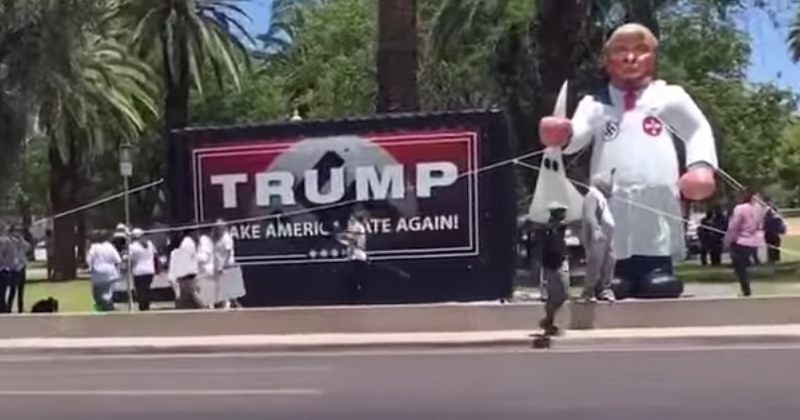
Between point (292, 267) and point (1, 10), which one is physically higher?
point (1, 10)

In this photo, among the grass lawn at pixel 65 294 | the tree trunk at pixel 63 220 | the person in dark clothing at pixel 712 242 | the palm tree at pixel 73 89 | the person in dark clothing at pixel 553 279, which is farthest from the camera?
the tree trunk at pixel 63 220

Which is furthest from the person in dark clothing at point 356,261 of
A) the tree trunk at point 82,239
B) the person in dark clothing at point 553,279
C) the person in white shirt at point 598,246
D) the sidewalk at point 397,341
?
the tree trunk at point 82,239

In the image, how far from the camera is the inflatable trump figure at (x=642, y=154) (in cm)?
1995

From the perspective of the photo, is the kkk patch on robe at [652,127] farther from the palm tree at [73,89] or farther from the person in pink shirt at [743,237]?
the palm tree at [73,89]

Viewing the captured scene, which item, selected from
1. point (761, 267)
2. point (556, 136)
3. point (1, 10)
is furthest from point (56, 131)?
point (556, 136)

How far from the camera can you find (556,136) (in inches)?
789

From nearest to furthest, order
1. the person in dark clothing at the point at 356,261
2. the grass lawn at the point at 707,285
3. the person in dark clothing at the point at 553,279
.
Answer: the person in dark clothing at the point at 553,279 < the person in dark clothing at the point at 356,261 < the grass lawn at the point at 707,285

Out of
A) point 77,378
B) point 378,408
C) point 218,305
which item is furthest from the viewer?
point 218,305

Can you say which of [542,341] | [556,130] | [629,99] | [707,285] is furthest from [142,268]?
[707,285]

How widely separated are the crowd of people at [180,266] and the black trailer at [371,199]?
0.62 metres

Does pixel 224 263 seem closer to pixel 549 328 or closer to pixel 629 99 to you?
pixel 629 99

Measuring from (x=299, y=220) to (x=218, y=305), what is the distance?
6.30ft

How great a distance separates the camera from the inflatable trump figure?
65.5 ft

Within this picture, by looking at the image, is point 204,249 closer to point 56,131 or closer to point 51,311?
point 51,311
